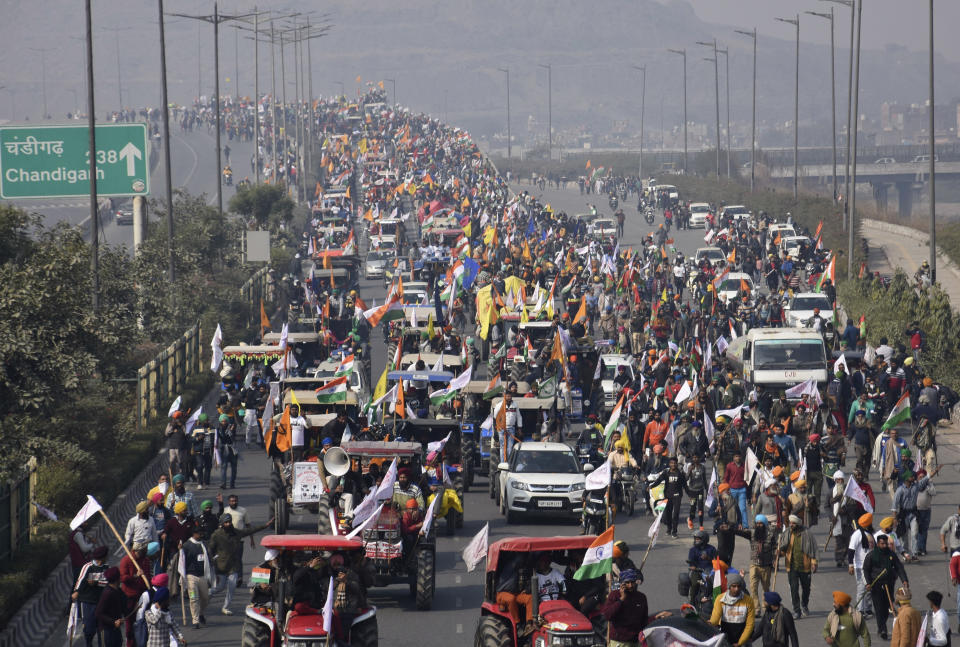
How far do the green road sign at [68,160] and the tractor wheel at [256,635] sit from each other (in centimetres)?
3010

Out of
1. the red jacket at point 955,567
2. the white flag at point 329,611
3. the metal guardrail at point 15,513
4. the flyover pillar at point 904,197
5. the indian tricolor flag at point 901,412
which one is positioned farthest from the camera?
the flyover pillar at point 904,197

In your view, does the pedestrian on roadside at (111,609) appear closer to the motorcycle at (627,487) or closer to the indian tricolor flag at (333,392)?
the motorcycle at (627,487)

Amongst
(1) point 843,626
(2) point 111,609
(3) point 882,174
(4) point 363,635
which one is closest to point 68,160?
(2) point 111,609

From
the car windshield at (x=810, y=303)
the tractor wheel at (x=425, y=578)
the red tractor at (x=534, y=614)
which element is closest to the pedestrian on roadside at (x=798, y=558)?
the tractor wheel at (x=425, y=578)

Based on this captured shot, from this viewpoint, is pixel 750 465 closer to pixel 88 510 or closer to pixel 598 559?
pixel 598 559

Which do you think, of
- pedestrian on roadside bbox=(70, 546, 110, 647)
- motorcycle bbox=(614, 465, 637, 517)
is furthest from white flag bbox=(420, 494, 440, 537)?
motorcycle bbox=(614, 465, 637, 517)

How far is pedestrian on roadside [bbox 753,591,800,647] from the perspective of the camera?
16.5 m

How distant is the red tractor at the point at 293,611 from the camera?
15.9m

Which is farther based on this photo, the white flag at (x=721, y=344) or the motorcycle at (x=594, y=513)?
the white flag at (x=721, y=344)

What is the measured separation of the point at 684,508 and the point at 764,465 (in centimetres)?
378

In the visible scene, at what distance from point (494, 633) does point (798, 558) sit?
5.74 m

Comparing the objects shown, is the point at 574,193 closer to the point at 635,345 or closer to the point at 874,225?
the point at 874,225

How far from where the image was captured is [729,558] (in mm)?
22188

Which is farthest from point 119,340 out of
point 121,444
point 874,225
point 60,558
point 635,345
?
point 874,225
